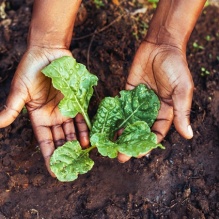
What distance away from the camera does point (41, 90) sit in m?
2.92

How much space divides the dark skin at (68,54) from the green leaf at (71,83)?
110 millimetres

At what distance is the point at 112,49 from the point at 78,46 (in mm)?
293

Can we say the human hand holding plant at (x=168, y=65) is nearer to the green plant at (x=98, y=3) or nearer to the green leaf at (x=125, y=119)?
the green leaf at (x=125, y=119)

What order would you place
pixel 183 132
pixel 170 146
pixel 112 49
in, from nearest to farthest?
pixel 183 132 < pixel 170 146 < pixel 112 49

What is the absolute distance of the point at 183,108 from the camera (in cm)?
263

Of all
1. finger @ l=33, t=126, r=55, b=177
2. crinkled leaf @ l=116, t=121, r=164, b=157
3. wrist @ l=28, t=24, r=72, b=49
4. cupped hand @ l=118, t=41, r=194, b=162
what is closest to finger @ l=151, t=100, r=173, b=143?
cupped hand @ l=118, t=41, r=194, b=162

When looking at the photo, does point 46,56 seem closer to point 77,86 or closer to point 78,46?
point 77,86

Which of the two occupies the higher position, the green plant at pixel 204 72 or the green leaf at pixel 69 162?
the green leaf at pixel 69 162

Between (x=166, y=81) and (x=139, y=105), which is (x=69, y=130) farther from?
(x=166, y=81)

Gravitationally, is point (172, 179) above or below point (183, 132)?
below

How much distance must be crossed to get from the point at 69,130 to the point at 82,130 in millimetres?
90

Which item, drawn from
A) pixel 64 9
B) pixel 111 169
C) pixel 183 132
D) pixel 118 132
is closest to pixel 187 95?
pixel 183 132

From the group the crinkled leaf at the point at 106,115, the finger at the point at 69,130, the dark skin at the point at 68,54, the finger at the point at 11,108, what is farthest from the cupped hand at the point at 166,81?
the finger at the point at 11,108

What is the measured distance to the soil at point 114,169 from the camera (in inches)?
116
